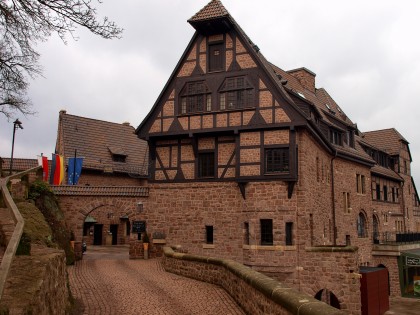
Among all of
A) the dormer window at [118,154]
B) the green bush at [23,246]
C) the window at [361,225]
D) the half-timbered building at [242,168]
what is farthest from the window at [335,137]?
the green bush at [23,246]

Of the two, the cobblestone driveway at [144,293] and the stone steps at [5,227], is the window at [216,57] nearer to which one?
the cobblestone driveway at [144,293]

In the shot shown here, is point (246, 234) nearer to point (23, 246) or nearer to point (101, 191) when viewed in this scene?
point (101, 191)

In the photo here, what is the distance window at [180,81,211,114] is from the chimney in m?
11.0

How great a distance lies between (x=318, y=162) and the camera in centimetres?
2289

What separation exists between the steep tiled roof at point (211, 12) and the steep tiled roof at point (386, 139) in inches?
998

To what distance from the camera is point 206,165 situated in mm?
21422

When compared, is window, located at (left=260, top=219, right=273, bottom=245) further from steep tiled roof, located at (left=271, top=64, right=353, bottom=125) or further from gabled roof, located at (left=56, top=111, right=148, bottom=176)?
gabled roof, located at (left=56, top=111, right=148, bottom=176)

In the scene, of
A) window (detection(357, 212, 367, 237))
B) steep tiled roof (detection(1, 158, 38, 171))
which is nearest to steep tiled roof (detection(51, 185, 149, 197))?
steep tiled roof (detection(1, 158, 38, 171))

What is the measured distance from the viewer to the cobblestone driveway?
10548 millimetres

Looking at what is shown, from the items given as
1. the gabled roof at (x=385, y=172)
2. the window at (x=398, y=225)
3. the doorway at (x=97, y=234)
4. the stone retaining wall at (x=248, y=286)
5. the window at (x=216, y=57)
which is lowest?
the stone retaining wall at (x=248, y=286)

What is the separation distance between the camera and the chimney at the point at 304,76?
98.5 ft

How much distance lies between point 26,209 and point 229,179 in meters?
9.26

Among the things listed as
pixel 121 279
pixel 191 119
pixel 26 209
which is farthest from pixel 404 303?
pixel 26 209

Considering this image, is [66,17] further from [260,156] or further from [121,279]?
[260,156]
